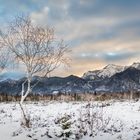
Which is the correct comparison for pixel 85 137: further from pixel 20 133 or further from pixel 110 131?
pixel 20 133

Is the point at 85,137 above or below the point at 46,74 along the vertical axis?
below

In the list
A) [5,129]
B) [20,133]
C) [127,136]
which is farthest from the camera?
[5,129]

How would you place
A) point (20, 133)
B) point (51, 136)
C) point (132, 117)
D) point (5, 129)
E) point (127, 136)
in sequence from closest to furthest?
point (127, 136) < point (51, 136) < point (20, 133) < point (5, 129) < point (132, 117)

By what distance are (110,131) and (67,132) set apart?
2290 mm

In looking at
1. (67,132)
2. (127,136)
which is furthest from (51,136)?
(127,136)

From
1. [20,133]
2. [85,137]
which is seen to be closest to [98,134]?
[85,137]

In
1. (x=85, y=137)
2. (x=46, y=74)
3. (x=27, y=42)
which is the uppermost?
(x=27, y=42)

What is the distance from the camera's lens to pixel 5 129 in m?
23.5

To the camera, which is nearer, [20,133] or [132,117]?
[20,133]

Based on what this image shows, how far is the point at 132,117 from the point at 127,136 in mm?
9254

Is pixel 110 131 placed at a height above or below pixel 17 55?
below

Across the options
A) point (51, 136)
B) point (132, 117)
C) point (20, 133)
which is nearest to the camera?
point (51, 136)

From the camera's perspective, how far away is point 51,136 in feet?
63.9

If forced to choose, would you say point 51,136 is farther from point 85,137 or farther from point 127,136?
point 127,136
